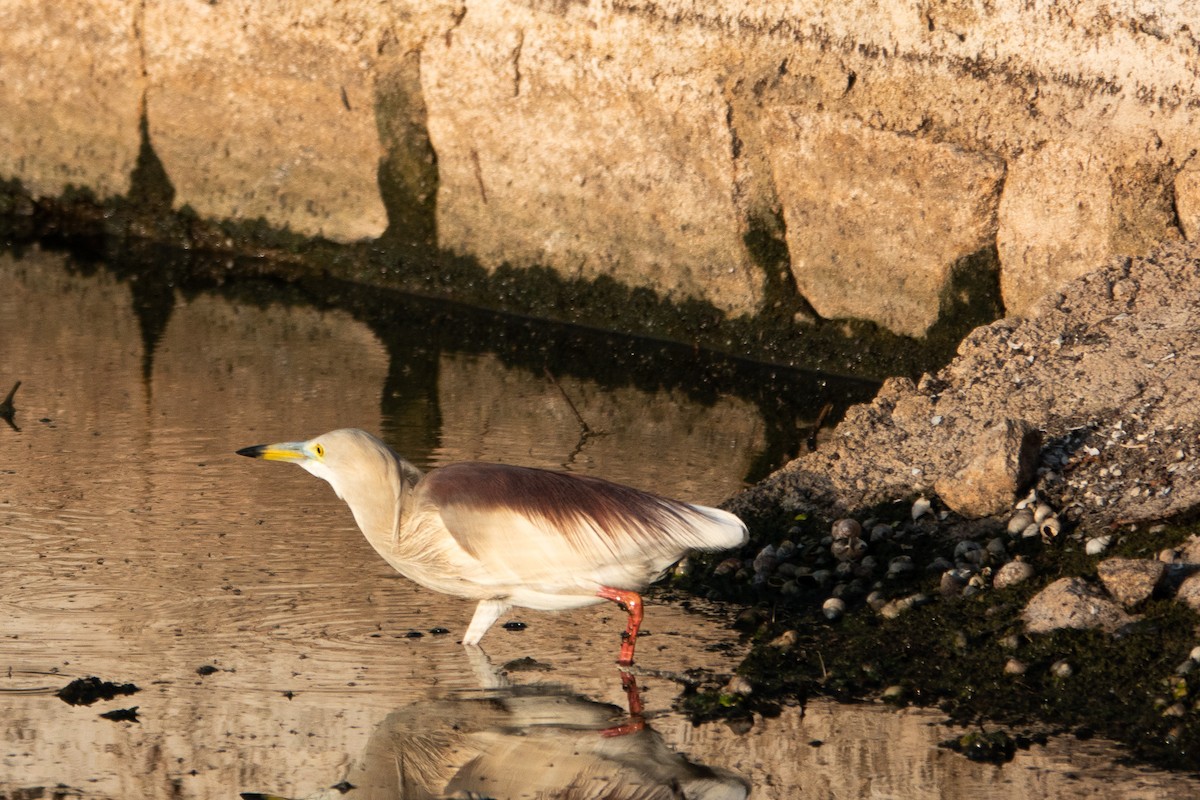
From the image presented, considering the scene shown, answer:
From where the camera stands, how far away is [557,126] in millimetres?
8641

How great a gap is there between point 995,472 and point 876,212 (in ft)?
8.69

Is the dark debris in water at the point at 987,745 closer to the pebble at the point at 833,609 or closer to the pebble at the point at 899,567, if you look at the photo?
the pebble at the point at 833,609

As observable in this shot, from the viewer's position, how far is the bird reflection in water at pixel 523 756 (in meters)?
4.14

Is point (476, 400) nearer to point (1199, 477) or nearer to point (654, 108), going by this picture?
point (654, 108)

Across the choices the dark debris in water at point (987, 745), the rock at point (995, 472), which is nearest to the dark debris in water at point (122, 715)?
the dark debris in water at point (987, 745)

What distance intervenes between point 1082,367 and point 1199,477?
2.54ft

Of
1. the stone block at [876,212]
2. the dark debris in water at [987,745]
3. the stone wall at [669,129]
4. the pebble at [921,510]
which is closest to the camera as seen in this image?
the dark debris in water at [987,745]

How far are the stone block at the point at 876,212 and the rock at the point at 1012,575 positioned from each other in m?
2.82

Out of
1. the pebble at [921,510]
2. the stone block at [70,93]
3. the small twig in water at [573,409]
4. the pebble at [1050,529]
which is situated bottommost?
the pebble at [1050,529]

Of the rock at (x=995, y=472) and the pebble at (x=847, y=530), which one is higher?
the rock at (x=995, y=472)

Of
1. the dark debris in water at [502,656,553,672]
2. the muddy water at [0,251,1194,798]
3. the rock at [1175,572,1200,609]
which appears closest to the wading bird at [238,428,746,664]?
the dark debris in water at [502,656,553,672]

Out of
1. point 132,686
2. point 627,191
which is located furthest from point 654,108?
point 132,686

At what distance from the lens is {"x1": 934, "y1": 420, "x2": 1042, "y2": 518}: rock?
5453 mm

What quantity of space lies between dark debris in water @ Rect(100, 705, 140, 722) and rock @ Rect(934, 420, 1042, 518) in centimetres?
273
